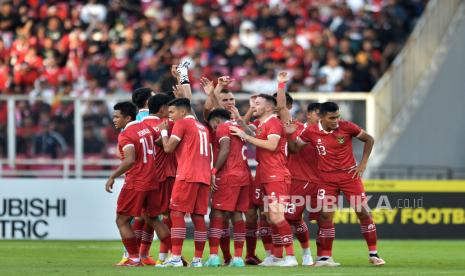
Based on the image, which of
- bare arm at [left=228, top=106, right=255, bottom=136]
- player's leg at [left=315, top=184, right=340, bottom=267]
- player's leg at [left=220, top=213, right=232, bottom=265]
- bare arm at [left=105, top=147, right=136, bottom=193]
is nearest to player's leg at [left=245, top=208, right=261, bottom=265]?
player's leg at [left=220, top=213, right=232, bottom=265]

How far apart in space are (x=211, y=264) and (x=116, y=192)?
6748 millimetres

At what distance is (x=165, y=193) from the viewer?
55.0ft

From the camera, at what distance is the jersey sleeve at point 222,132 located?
16484 mm

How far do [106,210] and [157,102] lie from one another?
6728mm

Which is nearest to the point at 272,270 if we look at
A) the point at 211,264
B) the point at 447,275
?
the point at 211,264

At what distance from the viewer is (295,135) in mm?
17312

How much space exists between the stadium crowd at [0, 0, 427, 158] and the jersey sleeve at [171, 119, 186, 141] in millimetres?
9719

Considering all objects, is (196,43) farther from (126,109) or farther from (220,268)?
(220,268)

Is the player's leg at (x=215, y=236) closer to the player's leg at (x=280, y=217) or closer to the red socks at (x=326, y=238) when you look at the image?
the player's leg at (x=280, y=217)

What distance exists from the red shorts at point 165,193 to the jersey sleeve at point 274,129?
1.51m

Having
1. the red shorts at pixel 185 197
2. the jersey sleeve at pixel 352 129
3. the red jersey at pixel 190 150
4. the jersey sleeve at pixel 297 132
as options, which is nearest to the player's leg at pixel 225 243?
the red shorts at pixel 185 197

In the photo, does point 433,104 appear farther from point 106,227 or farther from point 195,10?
point 106,227

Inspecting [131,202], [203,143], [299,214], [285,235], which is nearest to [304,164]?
[299,214]

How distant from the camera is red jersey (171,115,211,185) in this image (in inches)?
630
